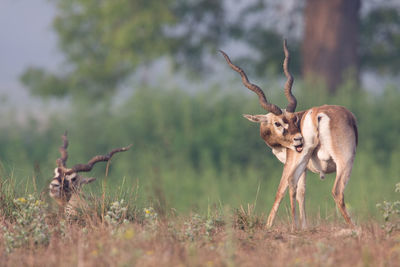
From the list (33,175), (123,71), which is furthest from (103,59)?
(33,175)

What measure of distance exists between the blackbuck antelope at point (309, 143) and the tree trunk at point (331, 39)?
11.9m

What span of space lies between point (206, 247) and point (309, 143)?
2490mm

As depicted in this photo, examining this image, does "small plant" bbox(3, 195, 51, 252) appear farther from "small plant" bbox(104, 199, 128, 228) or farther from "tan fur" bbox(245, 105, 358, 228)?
"tan fur" bbox(245, 105, 358, 228)

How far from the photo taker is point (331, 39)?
20125 mm

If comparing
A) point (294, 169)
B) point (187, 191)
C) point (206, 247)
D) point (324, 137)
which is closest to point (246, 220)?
point (294, 169)

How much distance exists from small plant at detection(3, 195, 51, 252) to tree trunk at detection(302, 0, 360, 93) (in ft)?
46.8

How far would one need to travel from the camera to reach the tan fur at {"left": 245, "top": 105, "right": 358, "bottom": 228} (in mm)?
7578

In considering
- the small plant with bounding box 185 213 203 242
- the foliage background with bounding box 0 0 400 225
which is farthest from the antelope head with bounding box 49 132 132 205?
the foliage background with bounding box 0 0 400 225

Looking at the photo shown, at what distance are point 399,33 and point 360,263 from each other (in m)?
18.0

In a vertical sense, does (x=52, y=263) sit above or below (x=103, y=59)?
below

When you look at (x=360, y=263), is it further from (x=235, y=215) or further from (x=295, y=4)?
(x=295, y=4)

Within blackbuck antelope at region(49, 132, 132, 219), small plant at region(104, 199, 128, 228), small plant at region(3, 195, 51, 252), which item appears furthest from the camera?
blackbuck antelope at region(49, 132, 132, 219)

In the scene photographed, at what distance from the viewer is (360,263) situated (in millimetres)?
5168

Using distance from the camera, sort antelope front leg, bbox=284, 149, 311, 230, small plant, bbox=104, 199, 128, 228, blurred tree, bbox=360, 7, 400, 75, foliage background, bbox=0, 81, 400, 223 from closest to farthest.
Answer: small plant, bbox=104, 199, 128, 228, antelope front leg, bbox=284, 149, 311, 230, foliage background, bbox=0, 81, 400, 223, blurred tree, bbox=360, 7, 400, 75
